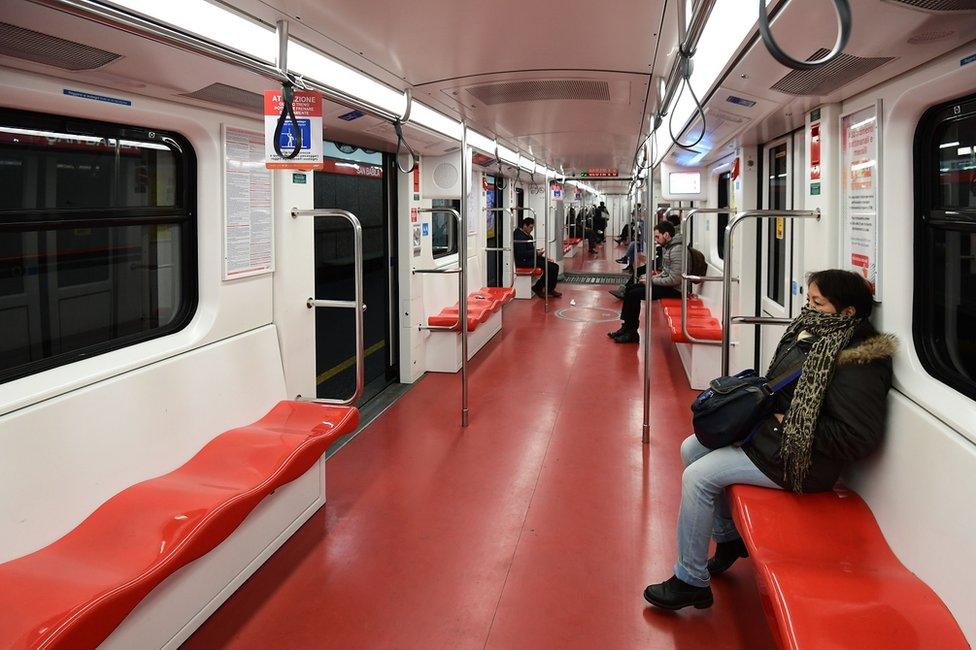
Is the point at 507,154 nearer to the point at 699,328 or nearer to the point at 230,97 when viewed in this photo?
the point at 699,328

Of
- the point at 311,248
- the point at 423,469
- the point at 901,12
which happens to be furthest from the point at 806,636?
the point at 311,248

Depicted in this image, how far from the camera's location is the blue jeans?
2641 mm

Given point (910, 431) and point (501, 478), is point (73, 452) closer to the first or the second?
point (501, 478)

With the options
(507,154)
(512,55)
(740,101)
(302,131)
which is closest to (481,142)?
(507,154)

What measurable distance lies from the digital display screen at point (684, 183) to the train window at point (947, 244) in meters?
5.08

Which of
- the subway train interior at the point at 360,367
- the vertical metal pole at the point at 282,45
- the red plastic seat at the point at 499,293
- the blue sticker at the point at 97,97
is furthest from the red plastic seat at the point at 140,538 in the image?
the red plastic seat at the point at 499,293

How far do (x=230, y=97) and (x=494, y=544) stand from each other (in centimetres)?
246

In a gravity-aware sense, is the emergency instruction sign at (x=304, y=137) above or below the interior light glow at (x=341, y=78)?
below

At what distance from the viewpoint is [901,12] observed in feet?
6.04

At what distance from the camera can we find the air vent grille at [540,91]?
407 centimetres

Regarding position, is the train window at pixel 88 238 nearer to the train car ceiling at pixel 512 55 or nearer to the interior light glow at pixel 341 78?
the train car ceiling at pixel 512 55

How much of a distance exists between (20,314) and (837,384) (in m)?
3.07

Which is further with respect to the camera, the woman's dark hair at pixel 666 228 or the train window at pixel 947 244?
the woman's dark hair at pixel 666 228

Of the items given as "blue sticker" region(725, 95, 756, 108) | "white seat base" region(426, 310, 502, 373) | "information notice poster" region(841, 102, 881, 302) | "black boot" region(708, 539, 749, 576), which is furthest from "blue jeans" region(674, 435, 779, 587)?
"white seat base" region(426, 310, 502, 373)
